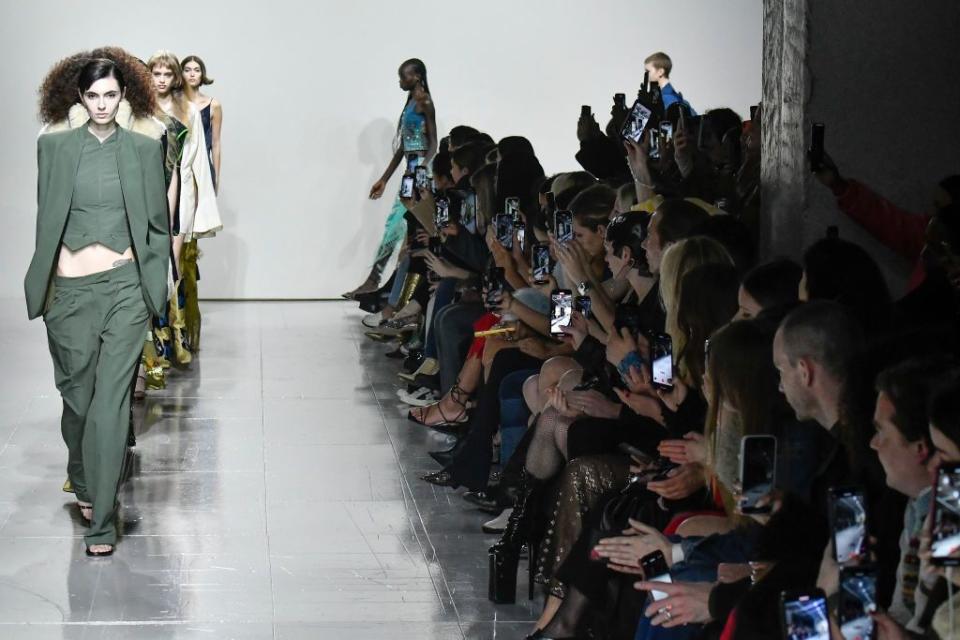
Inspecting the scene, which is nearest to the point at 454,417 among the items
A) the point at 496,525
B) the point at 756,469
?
the point at 496,525

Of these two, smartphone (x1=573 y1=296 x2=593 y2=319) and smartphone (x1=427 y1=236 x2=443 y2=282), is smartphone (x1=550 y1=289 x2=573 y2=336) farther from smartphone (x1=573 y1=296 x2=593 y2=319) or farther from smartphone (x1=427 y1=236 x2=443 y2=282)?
smartphone (x1=427 y1=236 x2=443 y2=282)

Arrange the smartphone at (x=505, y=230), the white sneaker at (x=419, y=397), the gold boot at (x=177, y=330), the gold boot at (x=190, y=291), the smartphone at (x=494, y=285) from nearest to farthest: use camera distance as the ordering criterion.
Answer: the smartphone at (x=494, y=285)
the smartphone at (x=505, y=230)
the white sneaker at (x=419, y=397)
the gold boot at (x=177, y=330)
the gold boot at (x=190, y=291)

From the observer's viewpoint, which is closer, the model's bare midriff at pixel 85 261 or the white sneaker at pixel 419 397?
the model's bare midriff at pixel 85 261

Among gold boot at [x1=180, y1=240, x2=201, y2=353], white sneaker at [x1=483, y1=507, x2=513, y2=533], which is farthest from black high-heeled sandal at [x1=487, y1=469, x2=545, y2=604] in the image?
gold boot at [x1=180, y1=240, x2=201, y2=353]

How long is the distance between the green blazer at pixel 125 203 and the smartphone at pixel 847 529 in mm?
2652

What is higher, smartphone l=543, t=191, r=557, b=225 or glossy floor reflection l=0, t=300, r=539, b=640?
smartphone l=543, t=191, r=557, b=225

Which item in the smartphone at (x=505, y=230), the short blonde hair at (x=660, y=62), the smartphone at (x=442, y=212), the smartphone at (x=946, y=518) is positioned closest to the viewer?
the smartphone at (x=946, y=518)

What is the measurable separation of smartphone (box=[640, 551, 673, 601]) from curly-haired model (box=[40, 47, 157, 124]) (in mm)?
2548

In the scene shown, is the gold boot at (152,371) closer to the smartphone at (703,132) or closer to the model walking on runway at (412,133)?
the model walking on runway at (412,133)

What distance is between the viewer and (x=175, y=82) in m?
7.54

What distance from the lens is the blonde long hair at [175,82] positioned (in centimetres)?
747

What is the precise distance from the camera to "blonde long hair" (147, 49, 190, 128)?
24.5 ft

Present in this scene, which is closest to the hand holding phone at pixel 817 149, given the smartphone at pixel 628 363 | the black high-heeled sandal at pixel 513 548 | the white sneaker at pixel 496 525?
the smartphone at pixel 628 363

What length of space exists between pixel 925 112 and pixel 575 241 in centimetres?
116
